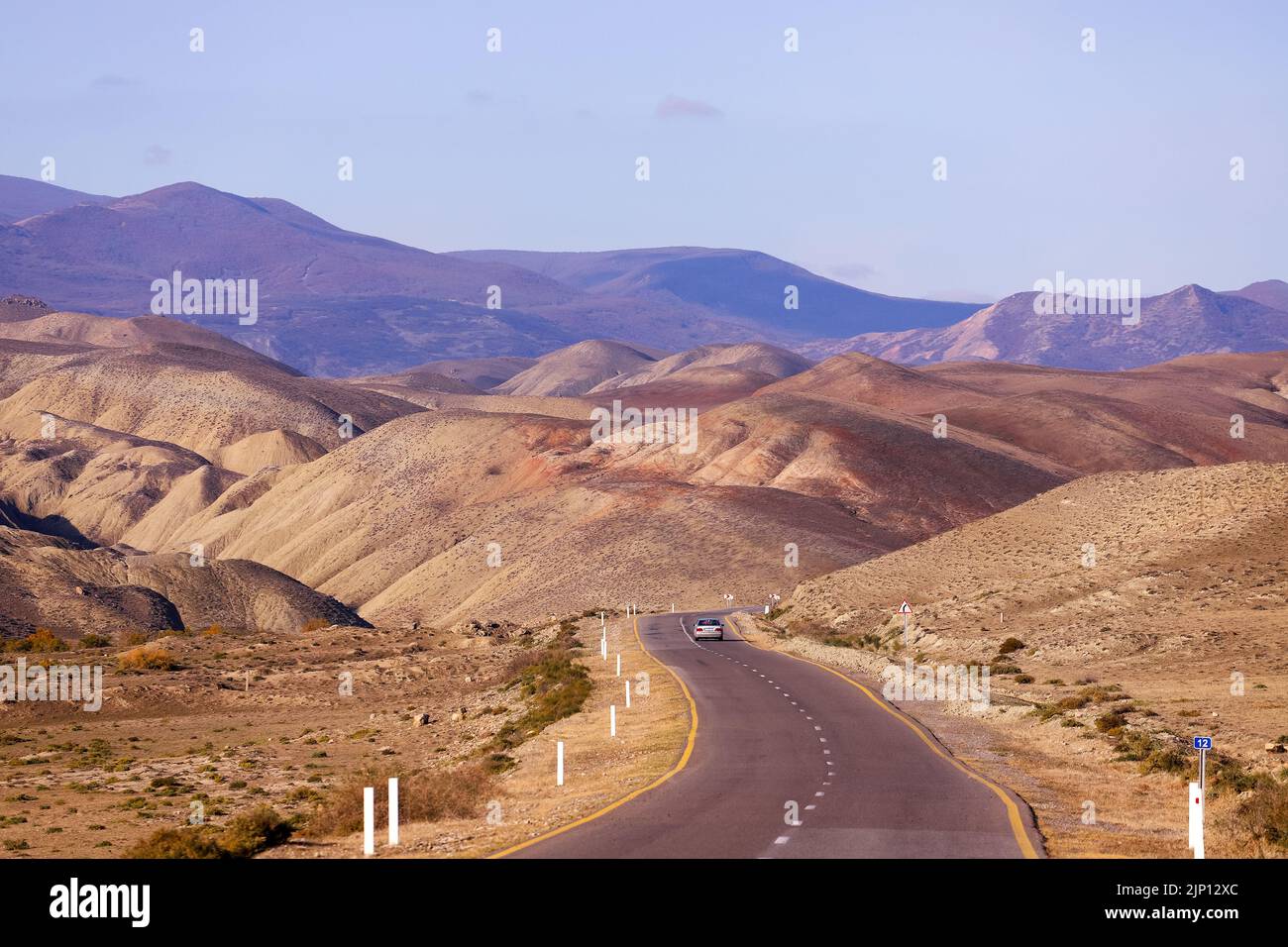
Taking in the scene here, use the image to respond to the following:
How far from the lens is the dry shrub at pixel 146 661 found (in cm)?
6309

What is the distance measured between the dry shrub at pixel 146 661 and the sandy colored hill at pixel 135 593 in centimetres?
1730

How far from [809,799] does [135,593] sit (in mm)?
70934

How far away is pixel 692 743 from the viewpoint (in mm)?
30328

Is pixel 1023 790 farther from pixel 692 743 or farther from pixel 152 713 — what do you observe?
pixel 152 713

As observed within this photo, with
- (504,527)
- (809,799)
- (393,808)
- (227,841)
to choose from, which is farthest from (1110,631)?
(504,527)

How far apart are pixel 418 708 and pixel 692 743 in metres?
27.0

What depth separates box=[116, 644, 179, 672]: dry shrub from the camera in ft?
207

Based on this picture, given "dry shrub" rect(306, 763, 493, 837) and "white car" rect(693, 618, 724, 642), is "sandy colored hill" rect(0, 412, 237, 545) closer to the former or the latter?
A: "white car" rect(693, 618, 724, 642)

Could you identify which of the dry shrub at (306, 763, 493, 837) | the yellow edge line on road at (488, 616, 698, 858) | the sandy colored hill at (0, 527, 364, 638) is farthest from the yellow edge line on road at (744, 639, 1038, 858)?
the sandy colored hill at (0, 527, 364, 638)

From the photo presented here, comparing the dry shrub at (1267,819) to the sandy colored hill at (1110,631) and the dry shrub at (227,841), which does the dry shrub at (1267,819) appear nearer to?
the sandy colored hill at (1110,631)

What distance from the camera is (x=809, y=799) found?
22.2 m

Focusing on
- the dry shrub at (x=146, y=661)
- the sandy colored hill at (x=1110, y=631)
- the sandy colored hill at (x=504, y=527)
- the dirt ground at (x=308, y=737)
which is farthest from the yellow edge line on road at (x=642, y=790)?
the sandy colored hill at (x=504, y=527)

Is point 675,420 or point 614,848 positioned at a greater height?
point 675,420
